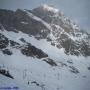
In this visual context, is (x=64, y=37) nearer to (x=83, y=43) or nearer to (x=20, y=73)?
(x=83, y=43)

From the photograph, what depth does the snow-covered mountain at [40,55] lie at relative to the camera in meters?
102

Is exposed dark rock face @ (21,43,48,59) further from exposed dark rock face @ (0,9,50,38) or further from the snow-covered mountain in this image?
exposed dark rock face @ (0,9,50,38)

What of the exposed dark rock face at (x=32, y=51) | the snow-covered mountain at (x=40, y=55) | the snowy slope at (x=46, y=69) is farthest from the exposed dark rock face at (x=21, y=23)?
the exposed dark rock face at (x=32, y=51)

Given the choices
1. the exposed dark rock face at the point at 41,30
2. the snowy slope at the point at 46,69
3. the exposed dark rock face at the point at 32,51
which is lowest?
the snowy slope at the point at 46,69

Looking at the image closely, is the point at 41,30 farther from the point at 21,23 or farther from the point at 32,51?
the point at 32,51

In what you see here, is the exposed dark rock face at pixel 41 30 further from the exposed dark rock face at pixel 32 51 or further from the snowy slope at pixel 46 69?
the exposed dark rock face at pixel 32 51

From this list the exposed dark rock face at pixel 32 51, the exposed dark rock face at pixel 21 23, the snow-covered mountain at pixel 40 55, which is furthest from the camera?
the exposed dark rock face at pixel 21 23

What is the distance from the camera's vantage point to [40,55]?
140 m

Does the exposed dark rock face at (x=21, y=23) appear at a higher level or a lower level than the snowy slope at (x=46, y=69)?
higher

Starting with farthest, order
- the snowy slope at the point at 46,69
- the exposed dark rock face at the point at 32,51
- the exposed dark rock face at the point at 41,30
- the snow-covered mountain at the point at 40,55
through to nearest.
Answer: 1. the exposed dark rock face at the point at 41,30
2. the exposed dark rock face at the point at 32,51
3. the snow-covered mountain at the point at 40,55
4. the snowy slope at the point at 46,69

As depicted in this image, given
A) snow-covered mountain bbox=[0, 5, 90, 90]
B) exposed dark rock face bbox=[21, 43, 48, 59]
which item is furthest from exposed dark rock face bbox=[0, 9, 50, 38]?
exposed dark rock face bbox=[21, 43, 48, 59]

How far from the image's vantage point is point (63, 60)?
152 metres

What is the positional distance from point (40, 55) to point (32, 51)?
6.12 meters

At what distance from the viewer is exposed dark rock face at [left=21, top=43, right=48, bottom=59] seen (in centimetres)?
13725
